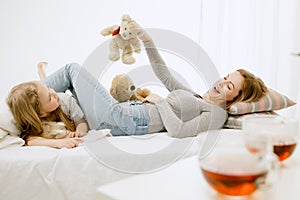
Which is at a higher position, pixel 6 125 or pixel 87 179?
pixel 6 125

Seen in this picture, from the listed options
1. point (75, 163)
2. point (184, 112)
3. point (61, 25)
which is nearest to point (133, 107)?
point (184, 112)

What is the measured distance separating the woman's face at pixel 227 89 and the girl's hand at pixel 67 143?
27.9 inches

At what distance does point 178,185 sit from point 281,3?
206cm

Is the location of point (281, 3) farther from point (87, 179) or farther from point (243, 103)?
point (87, 179)

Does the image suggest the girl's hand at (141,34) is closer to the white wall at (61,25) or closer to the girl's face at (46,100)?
the girl's face at (46,100)

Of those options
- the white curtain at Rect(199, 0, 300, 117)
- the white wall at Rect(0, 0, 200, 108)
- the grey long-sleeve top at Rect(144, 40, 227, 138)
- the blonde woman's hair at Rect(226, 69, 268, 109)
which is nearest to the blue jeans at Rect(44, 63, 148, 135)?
the grey long-sleeve top at Rect(144, 40, 227, 138)

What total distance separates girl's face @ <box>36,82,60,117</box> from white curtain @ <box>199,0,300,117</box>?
1.55 metres

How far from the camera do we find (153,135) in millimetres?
1601

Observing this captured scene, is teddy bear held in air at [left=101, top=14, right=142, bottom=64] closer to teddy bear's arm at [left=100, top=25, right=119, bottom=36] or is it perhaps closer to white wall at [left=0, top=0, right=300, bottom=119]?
teddy bear's arm at [left=100, top=25, right=119, bottom=36]

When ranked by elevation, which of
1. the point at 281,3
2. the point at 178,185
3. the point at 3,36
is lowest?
the point at 178,185

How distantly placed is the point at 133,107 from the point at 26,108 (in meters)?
0.50

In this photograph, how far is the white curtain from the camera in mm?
2404

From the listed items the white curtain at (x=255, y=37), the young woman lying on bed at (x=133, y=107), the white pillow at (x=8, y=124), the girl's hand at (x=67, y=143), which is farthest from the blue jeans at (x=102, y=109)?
the white curtain at (x=255, y=37)

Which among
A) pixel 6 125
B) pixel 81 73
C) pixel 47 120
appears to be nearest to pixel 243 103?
pixel 81 73
